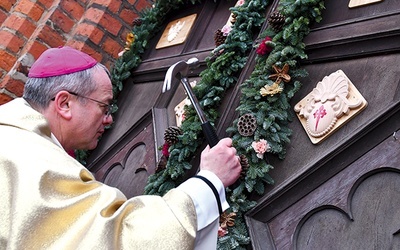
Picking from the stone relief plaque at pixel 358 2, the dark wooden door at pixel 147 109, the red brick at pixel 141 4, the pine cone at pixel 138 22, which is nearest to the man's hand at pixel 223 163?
the stone relief plaque at pixel 358 2

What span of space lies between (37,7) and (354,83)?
2.46 metres

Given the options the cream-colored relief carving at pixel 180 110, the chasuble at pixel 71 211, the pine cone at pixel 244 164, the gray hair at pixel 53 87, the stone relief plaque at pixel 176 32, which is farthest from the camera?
the stone relief plaque at pixel 176 32

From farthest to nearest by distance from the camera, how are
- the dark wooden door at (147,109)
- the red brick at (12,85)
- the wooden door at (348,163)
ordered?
the red brick at (12,85)
the dark wooden door at (147,109)
the wooden door at (348,163)

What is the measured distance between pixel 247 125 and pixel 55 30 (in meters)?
2.00

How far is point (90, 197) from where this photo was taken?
55.3 inches

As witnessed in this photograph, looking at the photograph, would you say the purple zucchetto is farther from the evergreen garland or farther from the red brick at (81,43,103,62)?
the red brick at (81,43,103,62)

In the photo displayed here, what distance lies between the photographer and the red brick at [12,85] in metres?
3.32

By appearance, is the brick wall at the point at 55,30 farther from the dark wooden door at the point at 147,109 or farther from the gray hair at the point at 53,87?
the gray hair at the point at 53,87

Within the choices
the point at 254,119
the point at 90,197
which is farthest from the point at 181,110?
the point at 90,197

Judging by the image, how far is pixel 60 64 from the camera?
6.16 ft

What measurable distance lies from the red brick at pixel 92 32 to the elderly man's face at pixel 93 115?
1.59 metres

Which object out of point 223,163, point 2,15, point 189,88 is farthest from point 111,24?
point 223,163

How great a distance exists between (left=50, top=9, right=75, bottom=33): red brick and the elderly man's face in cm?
175

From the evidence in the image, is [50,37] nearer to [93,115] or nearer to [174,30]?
[174,30]
